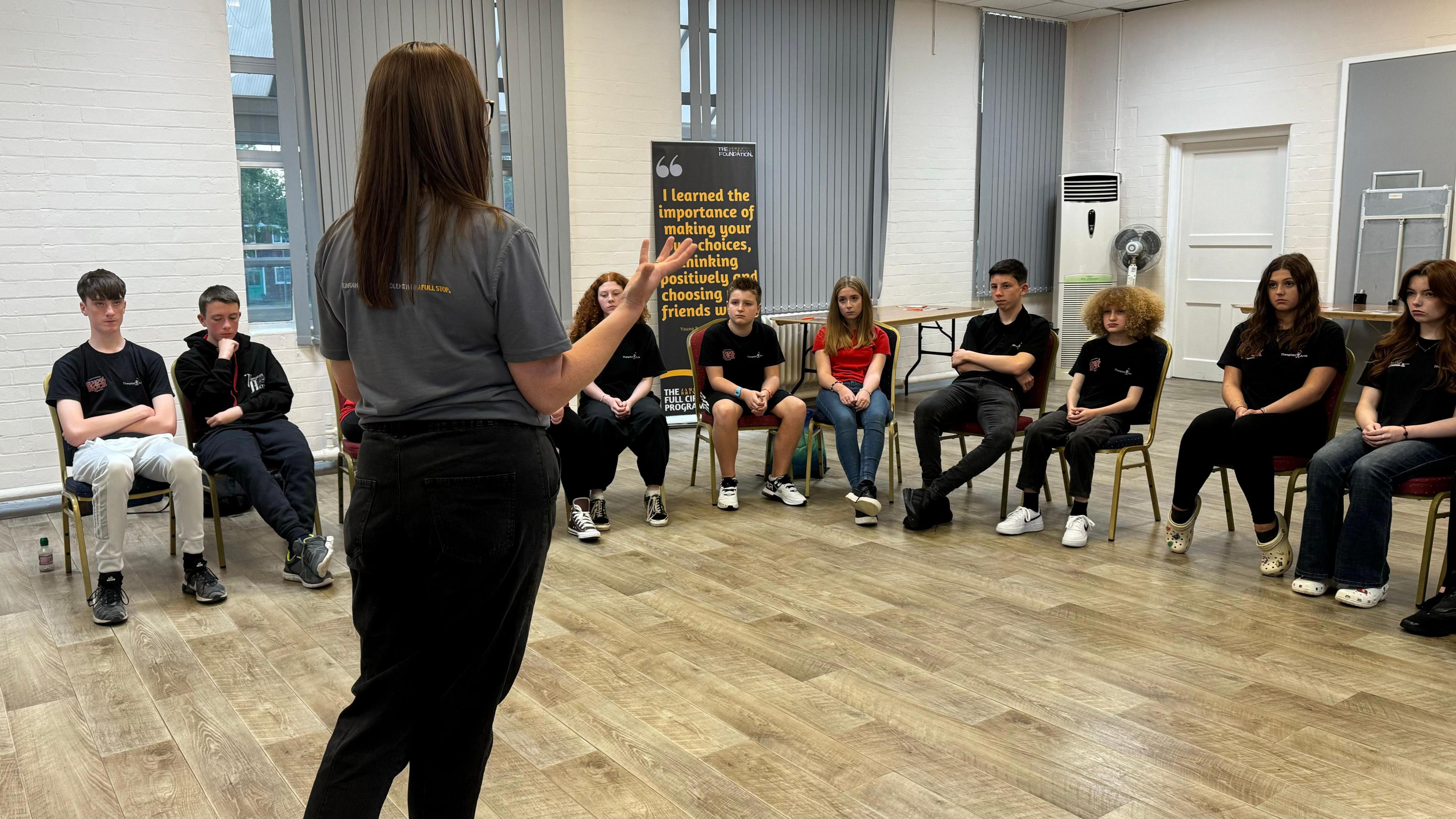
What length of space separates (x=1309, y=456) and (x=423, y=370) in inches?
140

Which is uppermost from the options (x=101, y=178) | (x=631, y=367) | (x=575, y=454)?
(x=101, y=178)

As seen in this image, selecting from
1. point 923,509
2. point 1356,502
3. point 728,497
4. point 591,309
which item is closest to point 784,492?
point 728,497

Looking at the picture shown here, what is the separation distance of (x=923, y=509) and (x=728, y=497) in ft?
3.00

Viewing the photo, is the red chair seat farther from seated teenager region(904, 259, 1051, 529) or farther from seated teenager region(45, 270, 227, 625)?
seated teenager region(45, 270, 227, 625)

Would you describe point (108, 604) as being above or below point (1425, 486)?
below

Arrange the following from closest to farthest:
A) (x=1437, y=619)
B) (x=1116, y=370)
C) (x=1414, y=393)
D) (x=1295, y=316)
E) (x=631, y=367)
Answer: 1. (x=1437, y=619)
2. (x=1414, y=393)
3. (x=1295, y=316)
4. (x=1116, y=370)
5. (x=631, y=367)

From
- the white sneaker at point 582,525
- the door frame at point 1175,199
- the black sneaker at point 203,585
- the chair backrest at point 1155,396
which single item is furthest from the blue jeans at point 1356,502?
the door frame at point 1175,199

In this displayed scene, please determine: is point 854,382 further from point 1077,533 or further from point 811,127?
point 811,127

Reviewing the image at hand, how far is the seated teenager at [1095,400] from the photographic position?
4.33 m

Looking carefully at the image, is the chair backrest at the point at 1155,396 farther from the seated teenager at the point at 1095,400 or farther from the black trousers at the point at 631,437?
the black trousers at the point at 631,437

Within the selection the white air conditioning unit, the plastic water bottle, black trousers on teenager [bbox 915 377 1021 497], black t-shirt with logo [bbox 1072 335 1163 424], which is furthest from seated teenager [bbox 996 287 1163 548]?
the white air conditioning unit

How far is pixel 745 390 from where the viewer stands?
16.2 feet

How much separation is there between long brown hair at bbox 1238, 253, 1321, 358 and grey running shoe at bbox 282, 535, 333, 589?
11.3ft

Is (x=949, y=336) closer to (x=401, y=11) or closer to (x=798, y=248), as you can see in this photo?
(x=798, y=248)
